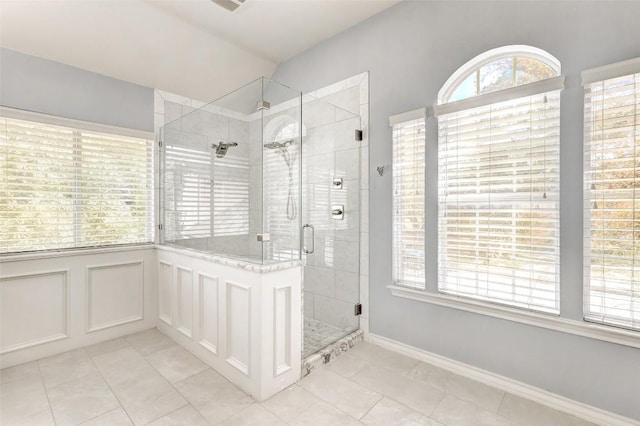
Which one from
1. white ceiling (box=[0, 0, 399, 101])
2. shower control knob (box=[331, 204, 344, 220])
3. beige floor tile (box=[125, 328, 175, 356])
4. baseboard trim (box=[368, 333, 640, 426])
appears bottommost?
beige floor tile (box=[125, 328, 175, 356])

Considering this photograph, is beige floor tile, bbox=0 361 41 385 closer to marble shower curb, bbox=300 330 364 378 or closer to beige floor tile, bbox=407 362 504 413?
marble shower curb, bbox=300 330 364 378

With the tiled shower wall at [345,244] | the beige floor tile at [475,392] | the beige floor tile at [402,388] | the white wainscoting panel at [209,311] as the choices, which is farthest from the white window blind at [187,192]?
the beige floor tile at [475,392]

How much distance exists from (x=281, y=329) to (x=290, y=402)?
1.39 feet

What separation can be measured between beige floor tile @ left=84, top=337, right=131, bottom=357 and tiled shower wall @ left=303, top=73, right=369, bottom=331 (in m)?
1.81

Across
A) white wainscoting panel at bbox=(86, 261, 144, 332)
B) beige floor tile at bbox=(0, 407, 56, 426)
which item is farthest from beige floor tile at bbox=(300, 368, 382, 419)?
white wainscoting panel at bbox=(86, 261, 144, 332)

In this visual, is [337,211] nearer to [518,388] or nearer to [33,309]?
[518,388]

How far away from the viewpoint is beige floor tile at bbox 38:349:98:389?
7.00 feet

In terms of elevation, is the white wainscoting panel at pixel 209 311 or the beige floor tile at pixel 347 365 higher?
the white wainscoting panel at pixel 209 311

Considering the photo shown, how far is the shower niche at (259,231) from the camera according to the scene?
1985 millimetres

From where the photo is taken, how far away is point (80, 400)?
1.90 metres

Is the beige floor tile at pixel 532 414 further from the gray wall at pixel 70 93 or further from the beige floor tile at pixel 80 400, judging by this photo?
the gray wall at pixel 70 93

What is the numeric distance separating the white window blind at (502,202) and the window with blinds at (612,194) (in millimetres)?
152

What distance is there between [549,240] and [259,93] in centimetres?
201

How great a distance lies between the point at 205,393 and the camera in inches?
76.9
